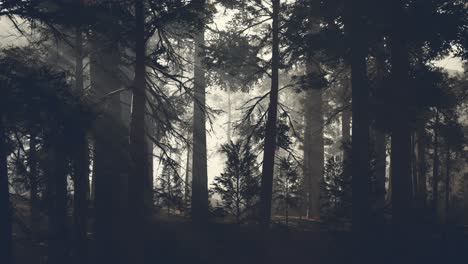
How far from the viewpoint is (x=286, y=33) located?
13.9m

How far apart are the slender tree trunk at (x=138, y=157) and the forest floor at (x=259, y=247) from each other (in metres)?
2.12

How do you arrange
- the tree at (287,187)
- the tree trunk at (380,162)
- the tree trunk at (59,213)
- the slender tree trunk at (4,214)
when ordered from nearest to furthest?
the slender tree trunk at (4,214) → the tree trunk at (59,213) → the tree at (287,187) → the tree trunk at (380,162)

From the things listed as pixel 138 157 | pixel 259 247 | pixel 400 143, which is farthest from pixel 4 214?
pixel 400 143

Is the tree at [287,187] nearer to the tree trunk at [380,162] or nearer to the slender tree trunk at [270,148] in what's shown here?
the slender tree trunk at [270,148]

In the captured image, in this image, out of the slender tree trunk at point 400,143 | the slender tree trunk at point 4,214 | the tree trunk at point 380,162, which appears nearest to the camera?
the slender tree trunk at point 4,214

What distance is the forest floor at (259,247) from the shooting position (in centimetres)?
1322

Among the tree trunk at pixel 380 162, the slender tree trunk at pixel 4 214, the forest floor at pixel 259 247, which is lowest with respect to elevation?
Answer: the forest floor at pixel 259 247

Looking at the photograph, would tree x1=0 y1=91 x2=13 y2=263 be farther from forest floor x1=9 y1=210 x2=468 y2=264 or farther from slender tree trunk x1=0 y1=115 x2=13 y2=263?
forest floor x1=9 y1=210 x2=468 y2=264

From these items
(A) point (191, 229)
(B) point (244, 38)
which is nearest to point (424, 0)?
(B) point (244, 38)

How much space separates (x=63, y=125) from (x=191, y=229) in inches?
248

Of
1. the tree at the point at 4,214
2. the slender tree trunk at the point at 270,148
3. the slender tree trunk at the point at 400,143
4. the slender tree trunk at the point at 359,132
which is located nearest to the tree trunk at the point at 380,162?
the slender tree trunk at the point at 400,143

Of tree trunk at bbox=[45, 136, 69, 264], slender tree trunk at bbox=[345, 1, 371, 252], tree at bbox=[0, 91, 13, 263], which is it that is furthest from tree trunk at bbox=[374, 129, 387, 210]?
tree at bbox=[0, 91, 13, 263]

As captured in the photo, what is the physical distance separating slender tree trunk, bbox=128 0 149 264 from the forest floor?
2.12 meters

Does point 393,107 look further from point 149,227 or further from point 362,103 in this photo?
point 149,227
